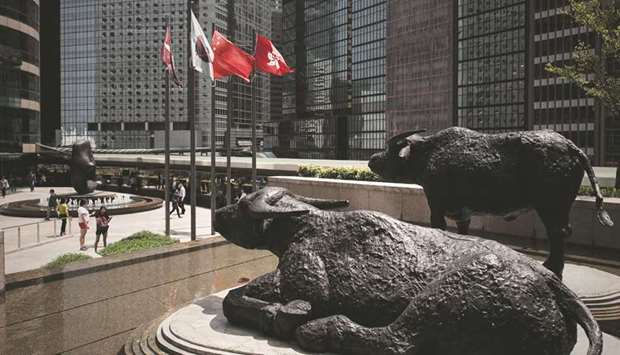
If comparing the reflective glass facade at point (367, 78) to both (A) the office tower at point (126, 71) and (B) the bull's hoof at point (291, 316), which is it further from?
(B) the bull's hoof at point (291, 316)

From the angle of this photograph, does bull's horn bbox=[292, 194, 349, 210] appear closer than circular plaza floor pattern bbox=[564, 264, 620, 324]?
Yes

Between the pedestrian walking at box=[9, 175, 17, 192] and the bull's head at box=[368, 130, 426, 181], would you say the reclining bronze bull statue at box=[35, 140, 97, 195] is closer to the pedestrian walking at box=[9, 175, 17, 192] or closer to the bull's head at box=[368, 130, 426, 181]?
the pedestrian walking at box=[9, 175, 17, 192]

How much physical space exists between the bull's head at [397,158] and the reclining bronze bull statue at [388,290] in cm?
233

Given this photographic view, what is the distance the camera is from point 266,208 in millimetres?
5527

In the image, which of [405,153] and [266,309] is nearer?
[266,309]

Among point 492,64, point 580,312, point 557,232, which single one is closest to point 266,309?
point 580,312

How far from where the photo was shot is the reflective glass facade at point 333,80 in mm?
94375

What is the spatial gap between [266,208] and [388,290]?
1697 mm

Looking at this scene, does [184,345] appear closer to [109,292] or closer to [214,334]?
[214,334]

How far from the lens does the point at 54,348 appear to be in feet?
20.8

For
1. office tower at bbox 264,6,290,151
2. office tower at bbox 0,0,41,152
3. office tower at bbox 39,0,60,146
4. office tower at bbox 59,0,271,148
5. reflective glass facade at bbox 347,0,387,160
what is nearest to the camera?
office tower at bbox 0,0,41,152

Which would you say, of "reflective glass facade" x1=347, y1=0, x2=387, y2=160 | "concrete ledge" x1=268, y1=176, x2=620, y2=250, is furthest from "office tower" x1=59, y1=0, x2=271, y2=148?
"concrete ledge" x1=268, y1=176, x2=620, y2=250

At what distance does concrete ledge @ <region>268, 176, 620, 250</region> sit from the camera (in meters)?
11.4

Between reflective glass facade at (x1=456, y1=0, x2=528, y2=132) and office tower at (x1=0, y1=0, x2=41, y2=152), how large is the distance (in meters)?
60.6
